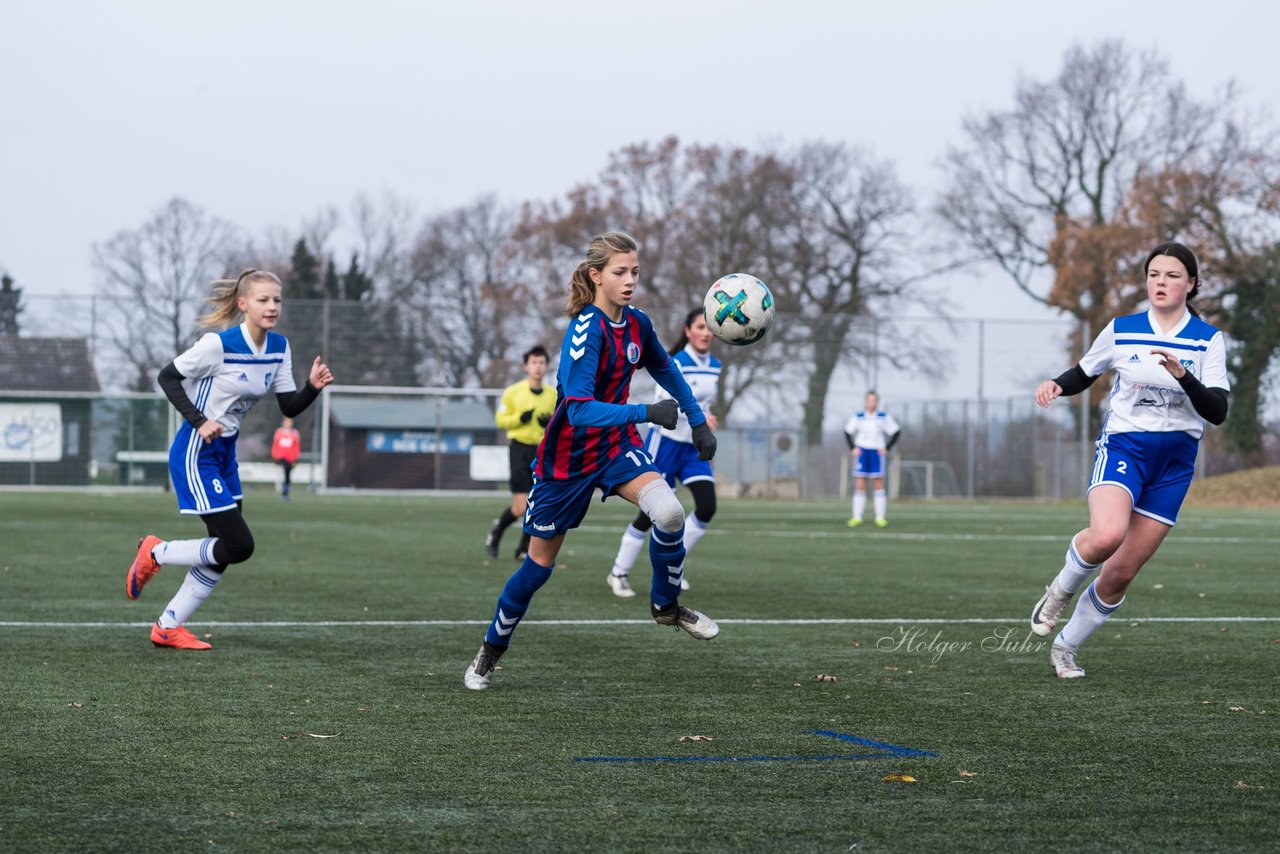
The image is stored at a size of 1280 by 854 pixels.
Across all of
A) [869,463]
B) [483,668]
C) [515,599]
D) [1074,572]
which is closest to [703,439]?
[515,599]

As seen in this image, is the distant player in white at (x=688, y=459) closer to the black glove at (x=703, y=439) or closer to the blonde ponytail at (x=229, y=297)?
the blonde ponytail at (x=229, y=297)

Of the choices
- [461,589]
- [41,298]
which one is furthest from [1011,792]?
[41,298]

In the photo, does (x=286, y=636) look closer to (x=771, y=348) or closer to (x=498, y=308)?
(x=771, y=348)

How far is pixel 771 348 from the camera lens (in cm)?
4522

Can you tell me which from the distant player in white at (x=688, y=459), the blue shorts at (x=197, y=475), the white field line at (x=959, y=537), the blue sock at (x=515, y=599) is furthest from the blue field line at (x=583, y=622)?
the white field line at (x=959, y=537)

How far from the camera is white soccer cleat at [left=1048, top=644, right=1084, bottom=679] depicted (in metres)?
7.33

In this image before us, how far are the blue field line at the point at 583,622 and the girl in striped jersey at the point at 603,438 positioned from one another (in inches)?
110

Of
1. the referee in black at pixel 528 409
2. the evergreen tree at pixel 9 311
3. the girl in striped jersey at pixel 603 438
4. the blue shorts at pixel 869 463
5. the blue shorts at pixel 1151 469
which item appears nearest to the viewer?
the girl in striped jersey at pixel 603 438

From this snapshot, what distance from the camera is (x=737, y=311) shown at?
7.48 m

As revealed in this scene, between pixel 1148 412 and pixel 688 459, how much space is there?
18.7ft

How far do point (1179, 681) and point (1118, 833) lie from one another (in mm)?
3239

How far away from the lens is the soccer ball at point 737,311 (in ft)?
24.5

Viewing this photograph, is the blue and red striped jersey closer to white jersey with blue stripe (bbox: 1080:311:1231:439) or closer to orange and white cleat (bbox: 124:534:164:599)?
white jersey with blue stripe (bbox: 1080:311:1231:439)

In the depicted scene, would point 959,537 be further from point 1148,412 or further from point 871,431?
point 1148,412
